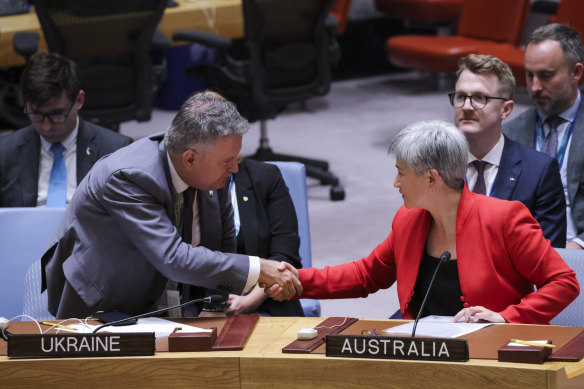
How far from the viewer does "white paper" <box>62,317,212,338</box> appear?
2.66 meters

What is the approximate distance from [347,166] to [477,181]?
3327 millimetres

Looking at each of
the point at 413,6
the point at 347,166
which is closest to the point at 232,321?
the point at 347,166

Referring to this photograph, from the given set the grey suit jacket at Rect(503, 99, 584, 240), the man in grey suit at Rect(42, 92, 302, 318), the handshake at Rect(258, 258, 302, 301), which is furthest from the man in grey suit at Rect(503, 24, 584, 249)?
the man in grey suit at Rect(42, 92, 302, 318)

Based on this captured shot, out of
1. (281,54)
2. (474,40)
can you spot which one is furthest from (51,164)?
(474,40)

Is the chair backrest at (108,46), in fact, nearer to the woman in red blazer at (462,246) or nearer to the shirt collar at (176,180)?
the shirt collar at (176,180)

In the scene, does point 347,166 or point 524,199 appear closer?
point 524,199

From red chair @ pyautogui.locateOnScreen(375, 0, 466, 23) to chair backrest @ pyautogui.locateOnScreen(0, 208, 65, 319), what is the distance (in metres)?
6.00

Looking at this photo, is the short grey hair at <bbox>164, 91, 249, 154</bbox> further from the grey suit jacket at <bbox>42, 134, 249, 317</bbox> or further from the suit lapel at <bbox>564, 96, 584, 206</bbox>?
the suit lapel at <bbox>564, 96, 584, 206</bbox>

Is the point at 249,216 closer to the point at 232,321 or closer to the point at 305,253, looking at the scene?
the point at 305,253

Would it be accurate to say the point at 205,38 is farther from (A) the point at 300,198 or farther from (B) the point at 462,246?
(B) the point at 462,246

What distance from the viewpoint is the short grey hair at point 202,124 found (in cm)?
281

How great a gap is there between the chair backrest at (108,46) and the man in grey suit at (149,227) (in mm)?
2787

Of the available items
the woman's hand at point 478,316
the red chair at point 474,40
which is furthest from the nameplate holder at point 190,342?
the red chair at point 474,40

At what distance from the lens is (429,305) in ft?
9.72
